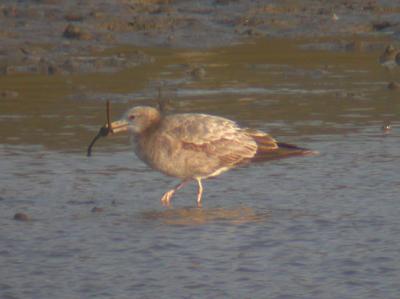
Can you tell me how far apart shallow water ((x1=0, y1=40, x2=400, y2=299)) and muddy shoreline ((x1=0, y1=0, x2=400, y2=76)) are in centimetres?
93

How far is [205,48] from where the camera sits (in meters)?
16.4

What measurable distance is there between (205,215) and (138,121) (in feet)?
3.66

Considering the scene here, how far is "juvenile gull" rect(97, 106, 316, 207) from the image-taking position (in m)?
9.24

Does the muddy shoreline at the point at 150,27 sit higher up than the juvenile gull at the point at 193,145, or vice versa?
the juvenile gull at the point at 193,145

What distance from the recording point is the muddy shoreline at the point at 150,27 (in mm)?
15430

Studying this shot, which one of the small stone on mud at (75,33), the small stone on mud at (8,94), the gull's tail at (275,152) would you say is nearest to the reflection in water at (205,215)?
the gull's tail at (275,152)

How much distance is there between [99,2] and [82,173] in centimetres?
920

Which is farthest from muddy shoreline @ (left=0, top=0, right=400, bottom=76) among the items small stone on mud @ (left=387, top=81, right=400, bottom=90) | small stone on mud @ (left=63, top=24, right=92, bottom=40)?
small stone on mud @ (left=387, top=81, right=400, bottom=90)

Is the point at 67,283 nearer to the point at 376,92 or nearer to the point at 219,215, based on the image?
the point at 219,215

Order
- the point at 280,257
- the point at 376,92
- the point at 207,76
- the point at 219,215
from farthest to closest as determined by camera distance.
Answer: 1. the point at 207,76
2. the point at 376,92
3. the point at 219,215
4. the point at 280,257

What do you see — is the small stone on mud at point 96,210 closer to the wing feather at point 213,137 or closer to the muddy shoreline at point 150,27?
the wing feather at point 213,137

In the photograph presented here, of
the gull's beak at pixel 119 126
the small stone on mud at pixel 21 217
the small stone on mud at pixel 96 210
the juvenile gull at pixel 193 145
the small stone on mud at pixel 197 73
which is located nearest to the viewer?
the small stone on mud at pixel 21 217

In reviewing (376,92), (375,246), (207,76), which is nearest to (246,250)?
(375,246)

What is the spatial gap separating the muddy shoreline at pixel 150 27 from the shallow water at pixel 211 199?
3.05 ft
